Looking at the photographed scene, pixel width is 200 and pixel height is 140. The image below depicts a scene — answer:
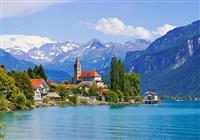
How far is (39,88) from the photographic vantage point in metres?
151

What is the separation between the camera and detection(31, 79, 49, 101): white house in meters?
149

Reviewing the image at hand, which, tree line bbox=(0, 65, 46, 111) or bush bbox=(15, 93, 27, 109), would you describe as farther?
bush bbox=(15, 93, 27, 109)

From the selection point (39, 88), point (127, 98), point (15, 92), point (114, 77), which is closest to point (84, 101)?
point (114, 77)

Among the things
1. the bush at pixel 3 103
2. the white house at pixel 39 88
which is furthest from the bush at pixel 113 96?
the bush at pixel 3 103

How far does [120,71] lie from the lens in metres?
171

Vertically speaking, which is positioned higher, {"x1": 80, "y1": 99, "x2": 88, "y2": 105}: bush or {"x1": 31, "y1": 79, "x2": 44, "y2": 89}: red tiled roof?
{"x1": 31, "y1": 79, "x2": 44, "y2": 89}: red tiled roof

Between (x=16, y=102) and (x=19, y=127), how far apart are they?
4609 centimetres

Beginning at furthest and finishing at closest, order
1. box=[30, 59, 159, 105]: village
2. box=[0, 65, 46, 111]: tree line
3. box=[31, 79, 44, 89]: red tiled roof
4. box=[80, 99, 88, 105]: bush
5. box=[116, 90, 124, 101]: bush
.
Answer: box=[116, 90, 124, 101]: bush < box=[80, 99, 88, 105]: bush < box=[30, 59, 159, 105]: village < box=[31, 79, 44, 89]: red tiled roof < box=[0, 65, 46, 111]: tree line

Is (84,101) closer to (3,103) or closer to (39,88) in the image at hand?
(39,88)

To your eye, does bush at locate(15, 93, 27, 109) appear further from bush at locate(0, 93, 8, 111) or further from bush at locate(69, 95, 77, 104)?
bush at locate(69, 95, 77, 104)

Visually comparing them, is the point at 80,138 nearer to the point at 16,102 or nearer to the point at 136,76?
the point at 16,102

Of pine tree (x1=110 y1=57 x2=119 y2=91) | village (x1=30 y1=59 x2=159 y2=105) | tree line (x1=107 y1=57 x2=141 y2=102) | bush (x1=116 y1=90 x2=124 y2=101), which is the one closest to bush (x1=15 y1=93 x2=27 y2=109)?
village (x1=30 y1=59 x2=159 y2=105)

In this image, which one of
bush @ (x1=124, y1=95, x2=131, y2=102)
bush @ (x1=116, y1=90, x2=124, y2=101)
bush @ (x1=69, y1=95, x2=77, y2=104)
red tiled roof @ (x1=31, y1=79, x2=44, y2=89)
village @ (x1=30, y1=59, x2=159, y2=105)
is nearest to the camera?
red tiled roof @ (x1=31, y1=79, x2=44, y2=89)

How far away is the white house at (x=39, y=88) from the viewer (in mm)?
148812
